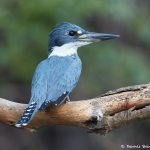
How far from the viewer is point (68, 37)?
17.5 feet

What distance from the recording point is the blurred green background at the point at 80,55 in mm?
6480

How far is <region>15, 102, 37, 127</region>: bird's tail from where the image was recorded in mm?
4186

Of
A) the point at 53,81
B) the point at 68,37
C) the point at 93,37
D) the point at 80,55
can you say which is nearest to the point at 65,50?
the point at 68,37

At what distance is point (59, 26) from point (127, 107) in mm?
1222

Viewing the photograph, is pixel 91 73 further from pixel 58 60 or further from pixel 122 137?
pixel 58 60

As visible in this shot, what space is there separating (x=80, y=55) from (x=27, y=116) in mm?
2609

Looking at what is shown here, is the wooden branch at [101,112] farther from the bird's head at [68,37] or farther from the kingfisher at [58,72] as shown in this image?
the bird's head at [68,37]

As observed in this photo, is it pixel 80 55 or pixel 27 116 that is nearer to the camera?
→ pixel 27 116

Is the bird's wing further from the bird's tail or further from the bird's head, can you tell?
the bird's head

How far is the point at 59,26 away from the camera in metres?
5.28

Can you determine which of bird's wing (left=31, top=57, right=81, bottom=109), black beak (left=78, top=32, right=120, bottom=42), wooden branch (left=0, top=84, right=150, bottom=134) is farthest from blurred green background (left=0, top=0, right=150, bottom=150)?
wooden branch (left=0, top=84, right=150, bottom=134)

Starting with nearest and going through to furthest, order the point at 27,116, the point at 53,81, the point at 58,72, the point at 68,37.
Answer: the point at 27,116 → the point at 53,81 → the point at 58,72 → the point at 68,37

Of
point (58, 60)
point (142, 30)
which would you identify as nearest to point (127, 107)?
point (58, 60)

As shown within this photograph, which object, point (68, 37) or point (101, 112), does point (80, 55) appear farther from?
point (101, 112)
